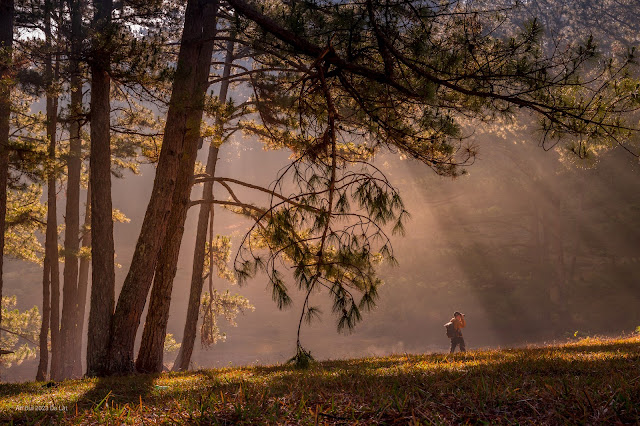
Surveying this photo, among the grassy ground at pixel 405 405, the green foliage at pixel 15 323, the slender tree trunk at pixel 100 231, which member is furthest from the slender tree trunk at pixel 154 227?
the green foliage at pixel 15 323

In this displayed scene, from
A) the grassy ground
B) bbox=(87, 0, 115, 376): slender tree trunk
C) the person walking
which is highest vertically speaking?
bbox=(87, 0, 115, 376): slender tree trunk

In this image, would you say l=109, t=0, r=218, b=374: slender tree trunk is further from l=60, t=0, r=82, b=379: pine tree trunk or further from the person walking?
the person walking

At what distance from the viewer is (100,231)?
7996 millimetres

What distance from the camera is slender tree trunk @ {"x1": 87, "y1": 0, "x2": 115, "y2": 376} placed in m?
7.60

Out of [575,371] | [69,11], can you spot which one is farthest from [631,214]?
[69,11]

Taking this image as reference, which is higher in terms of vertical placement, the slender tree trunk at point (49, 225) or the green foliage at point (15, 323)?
the slender tree trunk at point (49, 225)

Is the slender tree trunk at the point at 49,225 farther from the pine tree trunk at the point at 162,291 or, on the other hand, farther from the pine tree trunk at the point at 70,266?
the pine tree trunk at the point at 162,291

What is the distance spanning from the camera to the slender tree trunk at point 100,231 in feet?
24.9

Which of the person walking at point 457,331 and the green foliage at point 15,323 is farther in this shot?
the green foliage at point 15,323

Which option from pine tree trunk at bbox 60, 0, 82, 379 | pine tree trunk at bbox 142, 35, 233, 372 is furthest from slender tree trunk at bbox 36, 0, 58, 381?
pine tree trunk at bbox 142, 35, 233, 372

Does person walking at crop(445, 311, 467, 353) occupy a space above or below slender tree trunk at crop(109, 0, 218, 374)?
below

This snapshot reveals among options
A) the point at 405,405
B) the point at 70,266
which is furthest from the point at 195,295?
the point at 405,405

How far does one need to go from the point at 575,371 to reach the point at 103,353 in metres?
6.79

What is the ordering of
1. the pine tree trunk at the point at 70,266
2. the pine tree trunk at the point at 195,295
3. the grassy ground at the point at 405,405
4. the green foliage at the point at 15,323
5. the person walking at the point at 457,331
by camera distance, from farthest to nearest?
1. the green foliage at the point at 15,323
2. the person walking at the point at 457,331
3. the pine tree trunk at the point at 70,266
4. the pine tree trunk at the point at 195,295
5. the grassy ground at the point at 405,405
